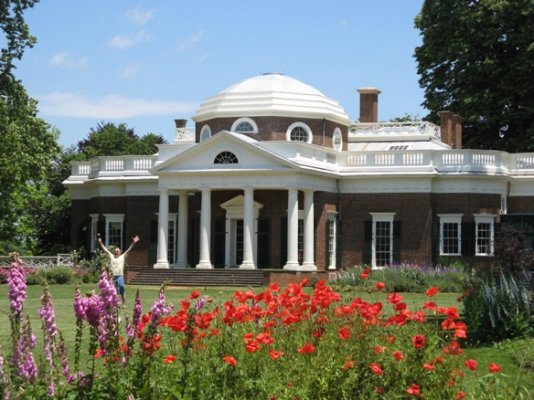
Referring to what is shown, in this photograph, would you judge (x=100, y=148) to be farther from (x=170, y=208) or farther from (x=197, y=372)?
(x=197, y=372)

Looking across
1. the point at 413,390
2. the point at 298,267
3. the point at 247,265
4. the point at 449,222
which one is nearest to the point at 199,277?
the point at 247,265

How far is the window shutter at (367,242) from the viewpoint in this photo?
43706mm

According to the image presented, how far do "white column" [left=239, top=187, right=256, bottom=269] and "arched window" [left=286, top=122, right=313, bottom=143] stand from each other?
4.88 metres

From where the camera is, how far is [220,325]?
36.7ft

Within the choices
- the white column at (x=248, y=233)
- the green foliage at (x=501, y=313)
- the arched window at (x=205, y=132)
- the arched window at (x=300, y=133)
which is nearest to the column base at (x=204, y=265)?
the white column at (x=248, y=233)

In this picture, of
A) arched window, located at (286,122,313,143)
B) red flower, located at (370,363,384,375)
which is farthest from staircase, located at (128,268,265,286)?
red flower, located at (370,363,384,375)

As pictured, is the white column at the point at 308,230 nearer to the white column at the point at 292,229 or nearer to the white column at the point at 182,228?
the white column at the point at 292,229

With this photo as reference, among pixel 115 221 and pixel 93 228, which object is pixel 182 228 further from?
pixel 93 228

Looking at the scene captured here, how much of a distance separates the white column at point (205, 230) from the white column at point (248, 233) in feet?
5.39

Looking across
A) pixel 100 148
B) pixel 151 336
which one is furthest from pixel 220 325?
pixel 100 148

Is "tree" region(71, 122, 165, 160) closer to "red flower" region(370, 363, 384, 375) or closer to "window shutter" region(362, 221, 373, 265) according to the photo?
"window shutter" region(362, 221, 373, 265)

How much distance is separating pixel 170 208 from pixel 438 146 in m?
12.7

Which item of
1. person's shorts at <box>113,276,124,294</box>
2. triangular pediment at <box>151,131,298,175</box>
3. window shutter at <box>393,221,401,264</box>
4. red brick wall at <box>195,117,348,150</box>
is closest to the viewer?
person's shorts at <box>113,276,124,294</box>

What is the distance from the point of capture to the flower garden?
8.30 meters
